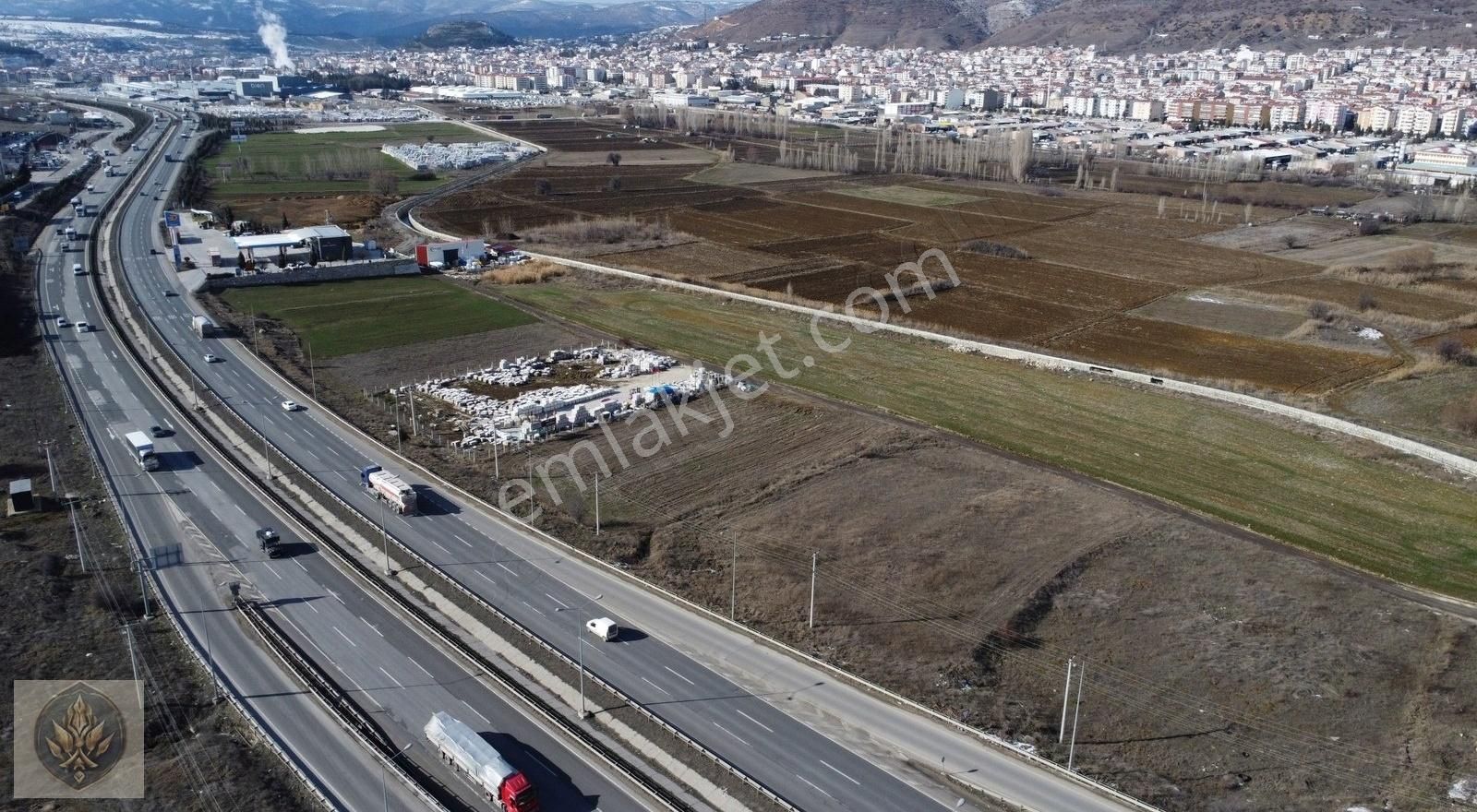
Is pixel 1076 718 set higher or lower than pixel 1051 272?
lower

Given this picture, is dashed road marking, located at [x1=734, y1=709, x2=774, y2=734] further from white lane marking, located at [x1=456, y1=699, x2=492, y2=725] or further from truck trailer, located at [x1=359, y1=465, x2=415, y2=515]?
truck trailer, located at [x1=359, y1=465, x2=415, y2=515]

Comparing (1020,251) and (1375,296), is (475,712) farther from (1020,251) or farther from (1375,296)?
(1375,296)

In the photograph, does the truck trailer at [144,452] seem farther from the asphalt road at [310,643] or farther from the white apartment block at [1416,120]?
the white apartment block at [1416,120]

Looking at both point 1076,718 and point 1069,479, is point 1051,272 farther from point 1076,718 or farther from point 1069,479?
point 1076,718

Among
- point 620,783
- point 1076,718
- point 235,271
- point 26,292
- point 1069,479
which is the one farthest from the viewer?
point 235,271

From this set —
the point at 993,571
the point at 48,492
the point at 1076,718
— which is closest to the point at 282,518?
the point at 48,492

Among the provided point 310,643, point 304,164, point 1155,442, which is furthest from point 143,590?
point 304,164

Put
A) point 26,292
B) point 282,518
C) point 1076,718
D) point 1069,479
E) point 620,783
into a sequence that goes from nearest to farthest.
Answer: point 620,783
point 1076,718
point 282,518
point 1069,479
point 26,292

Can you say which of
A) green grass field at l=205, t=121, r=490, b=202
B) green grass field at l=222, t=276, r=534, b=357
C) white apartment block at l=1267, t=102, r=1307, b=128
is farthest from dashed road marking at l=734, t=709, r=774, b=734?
white apartment block at l=1267, t=102, r=1307, b=128
